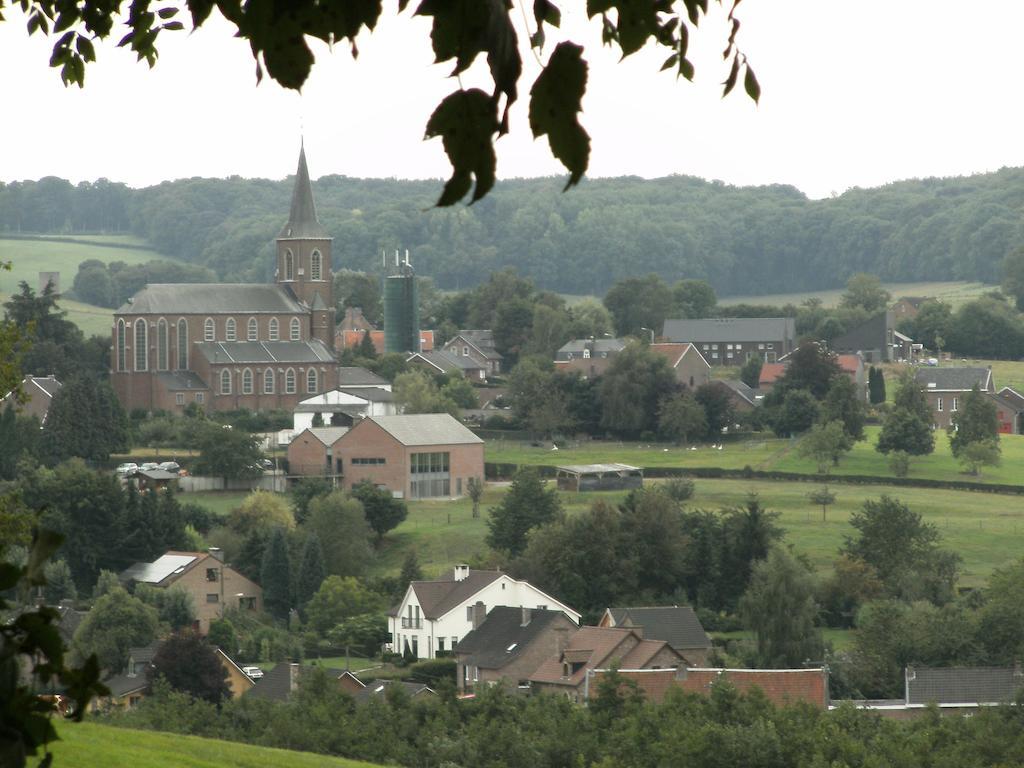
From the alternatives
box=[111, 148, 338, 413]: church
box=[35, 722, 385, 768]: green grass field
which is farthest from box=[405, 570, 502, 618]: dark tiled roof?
box=[111, 148, 338, 413]: church

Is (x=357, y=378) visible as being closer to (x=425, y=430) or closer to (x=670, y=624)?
(x=425, y=430)

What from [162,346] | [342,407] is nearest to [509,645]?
[342,407]

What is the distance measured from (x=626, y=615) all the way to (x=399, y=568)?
12310mm

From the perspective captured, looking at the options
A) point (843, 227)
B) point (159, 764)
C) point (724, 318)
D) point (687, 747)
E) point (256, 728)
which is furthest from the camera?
point (843, 227)

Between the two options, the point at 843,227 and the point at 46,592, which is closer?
the point at 46,592

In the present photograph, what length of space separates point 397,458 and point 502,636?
2406cm

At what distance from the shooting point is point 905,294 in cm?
14538

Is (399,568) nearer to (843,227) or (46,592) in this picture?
(46,592)

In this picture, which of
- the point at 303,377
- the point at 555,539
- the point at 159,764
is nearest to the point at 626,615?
the point at 555,539

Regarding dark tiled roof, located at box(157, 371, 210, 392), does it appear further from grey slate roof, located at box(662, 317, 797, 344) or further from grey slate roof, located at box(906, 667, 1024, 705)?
grey slate roof, located at box(906, 667, 1024, 705)

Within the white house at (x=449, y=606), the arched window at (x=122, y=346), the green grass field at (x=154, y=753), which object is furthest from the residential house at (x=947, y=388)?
the green grass field at (x=154, y=753)

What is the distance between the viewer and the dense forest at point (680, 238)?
159 meters

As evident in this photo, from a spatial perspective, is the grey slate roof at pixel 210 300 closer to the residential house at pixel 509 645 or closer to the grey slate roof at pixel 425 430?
the grey slate roof at pixel 425 430

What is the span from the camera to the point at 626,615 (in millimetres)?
42219
